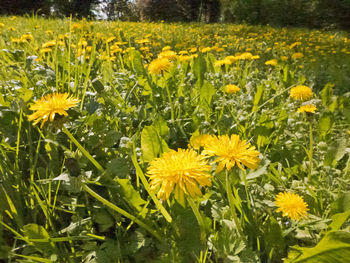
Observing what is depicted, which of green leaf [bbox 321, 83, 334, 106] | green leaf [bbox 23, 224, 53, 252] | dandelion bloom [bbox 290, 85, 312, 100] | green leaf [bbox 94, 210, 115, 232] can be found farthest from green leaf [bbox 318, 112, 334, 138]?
green leaf [bbox 23, 224, 53, 252]

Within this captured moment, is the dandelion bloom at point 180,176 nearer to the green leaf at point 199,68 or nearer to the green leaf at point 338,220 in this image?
the green leaf at point 338,220

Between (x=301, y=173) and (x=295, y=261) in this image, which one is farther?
(x=301, y=173)

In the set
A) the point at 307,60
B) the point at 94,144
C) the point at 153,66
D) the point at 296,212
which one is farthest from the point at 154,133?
the point at 307,60

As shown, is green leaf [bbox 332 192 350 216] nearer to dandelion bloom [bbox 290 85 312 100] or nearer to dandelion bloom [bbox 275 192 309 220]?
dandelion bloom [bbox 275 192 309 220]

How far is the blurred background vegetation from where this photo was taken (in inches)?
440

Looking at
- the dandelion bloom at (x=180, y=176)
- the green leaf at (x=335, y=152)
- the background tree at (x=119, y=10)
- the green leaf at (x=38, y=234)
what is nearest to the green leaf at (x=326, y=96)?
the green leaf at (x=335, y=152)

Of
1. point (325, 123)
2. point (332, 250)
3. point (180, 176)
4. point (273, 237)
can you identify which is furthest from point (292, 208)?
point (325, 123)

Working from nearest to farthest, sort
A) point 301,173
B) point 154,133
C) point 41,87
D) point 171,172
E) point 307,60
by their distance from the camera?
point 171,172 → point 154,133 → point 301,173 → point 41,87 → point 307,60

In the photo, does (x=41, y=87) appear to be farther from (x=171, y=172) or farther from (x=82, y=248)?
(x=171, y=172)

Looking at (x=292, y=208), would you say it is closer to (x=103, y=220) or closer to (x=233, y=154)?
(x=233, y=154)

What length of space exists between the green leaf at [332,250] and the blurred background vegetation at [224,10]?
6.65 metres

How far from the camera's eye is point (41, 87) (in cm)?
148

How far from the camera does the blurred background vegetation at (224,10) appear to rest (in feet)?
36.6

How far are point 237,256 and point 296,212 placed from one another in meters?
0.27
